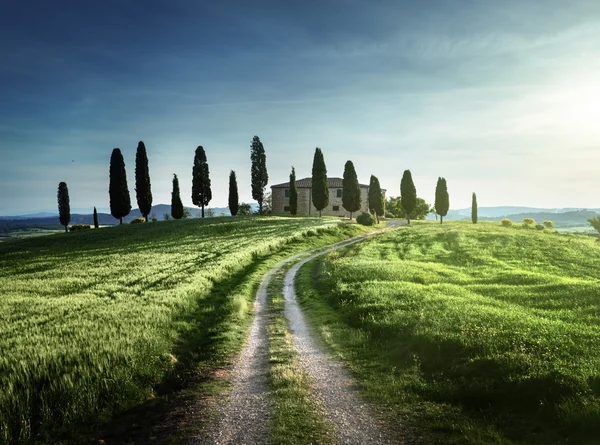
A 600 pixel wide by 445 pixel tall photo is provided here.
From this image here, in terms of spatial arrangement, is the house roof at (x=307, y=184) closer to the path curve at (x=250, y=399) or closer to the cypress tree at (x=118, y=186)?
the cypress tree at (x=118, y=186)

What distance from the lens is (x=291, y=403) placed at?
8.05 meters

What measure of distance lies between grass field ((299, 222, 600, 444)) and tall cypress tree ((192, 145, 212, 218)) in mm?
63467

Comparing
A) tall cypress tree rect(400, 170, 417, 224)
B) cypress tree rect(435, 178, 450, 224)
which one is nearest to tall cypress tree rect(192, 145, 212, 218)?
tall cypress tree rect(400, 170, 417, 224)

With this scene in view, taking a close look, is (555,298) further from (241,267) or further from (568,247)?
(568,247)

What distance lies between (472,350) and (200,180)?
76.9m

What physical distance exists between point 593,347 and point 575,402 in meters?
3.13

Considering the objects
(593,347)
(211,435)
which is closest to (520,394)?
(593,347)

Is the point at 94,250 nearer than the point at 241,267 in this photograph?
No

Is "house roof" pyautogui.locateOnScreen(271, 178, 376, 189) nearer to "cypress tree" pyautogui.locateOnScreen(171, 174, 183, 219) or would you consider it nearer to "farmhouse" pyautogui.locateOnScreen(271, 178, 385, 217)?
"farmhouse" pyautogui.locateOnScreen(271, 178, 385, 217)

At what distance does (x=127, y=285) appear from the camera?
21562 mm

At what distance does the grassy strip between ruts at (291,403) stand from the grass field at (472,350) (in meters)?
1.49

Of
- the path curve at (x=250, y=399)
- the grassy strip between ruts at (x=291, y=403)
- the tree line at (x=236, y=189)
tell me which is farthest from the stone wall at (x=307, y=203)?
the grassy strip between ruts at (x=291, y=403)

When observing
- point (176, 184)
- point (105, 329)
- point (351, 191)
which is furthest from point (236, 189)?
point (105, 329)

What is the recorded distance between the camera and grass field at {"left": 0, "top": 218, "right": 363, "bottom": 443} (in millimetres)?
8250
